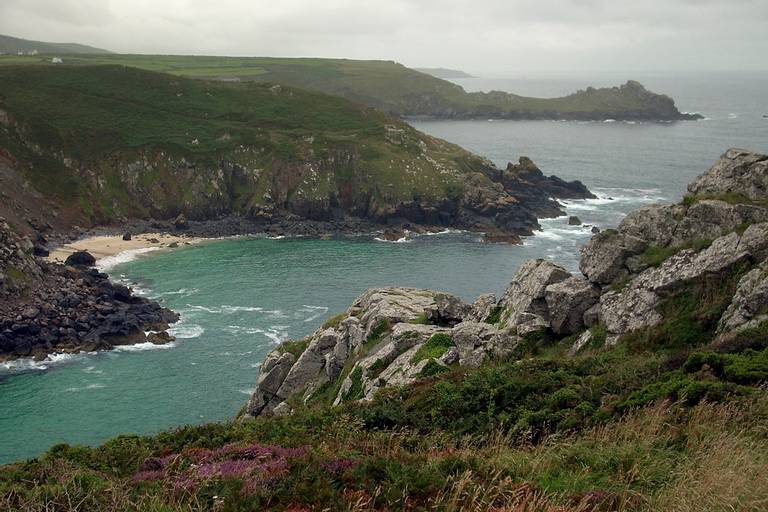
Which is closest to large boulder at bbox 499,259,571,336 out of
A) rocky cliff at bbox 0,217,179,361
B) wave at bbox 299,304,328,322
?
wave at bbox 299,304,328,322

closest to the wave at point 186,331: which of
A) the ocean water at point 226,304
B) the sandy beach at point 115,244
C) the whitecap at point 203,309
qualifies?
the ocean water at point 226,304

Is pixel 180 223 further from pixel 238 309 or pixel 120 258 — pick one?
pixel 238 309

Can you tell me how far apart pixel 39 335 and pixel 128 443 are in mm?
54969

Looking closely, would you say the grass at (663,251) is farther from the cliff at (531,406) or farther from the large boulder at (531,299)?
the large boulder at (531,299)

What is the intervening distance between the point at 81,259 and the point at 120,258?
23.2 ft

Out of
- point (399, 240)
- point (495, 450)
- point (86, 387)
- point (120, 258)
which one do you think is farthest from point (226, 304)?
point (495, 450)

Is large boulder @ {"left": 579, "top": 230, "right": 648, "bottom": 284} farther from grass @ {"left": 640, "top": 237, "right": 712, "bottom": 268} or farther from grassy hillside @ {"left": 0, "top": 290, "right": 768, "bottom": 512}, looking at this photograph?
grassy hillside @ {"left": 0, "top": 290, "right": 768, "bottom": 512}

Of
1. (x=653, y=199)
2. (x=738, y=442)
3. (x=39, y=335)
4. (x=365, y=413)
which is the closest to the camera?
(x=738, y=442)

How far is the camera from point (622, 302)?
92.1 ft

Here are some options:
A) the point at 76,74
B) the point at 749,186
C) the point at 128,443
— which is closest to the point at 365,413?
the point at 128,443

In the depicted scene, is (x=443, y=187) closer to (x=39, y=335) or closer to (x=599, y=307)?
(x=39, y=335)

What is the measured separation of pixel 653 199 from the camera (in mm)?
130625

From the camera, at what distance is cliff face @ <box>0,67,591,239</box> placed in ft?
403

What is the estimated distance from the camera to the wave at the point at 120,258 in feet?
318
